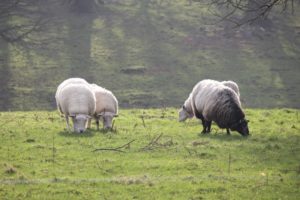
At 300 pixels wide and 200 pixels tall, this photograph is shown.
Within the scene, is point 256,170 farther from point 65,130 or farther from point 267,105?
point 267,105

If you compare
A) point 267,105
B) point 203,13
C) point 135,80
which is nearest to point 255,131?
point 267,105

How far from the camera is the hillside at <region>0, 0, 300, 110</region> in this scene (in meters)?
37.3

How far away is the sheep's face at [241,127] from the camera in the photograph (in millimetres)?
19344

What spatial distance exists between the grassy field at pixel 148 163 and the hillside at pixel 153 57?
15.1 metres

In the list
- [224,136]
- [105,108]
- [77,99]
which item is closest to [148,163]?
[224,136]

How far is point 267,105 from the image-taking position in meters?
35.7

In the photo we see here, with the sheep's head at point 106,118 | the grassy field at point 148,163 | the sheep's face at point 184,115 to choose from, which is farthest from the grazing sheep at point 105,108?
the sheep's face at point 184,115

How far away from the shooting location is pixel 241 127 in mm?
19422

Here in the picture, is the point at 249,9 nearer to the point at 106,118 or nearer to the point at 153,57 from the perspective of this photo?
the point at 153,57

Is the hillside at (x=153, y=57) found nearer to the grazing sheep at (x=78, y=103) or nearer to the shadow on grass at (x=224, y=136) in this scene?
the grazing sheep at (x=78, y=103)

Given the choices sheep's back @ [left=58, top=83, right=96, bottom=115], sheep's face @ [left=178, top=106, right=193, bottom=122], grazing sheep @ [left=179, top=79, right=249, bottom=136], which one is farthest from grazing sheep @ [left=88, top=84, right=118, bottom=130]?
grazing sheep @ [left=179, top=79, right=249, bottom=136]

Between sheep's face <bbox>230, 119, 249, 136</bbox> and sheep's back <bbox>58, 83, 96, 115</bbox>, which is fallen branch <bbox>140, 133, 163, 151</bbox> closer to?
sheep's face <bbox>230, 119, 249, 136</bbox>

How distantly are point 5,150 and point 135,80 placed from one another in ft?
75.0

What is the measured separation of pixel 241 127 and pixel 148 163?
5.34 meters
